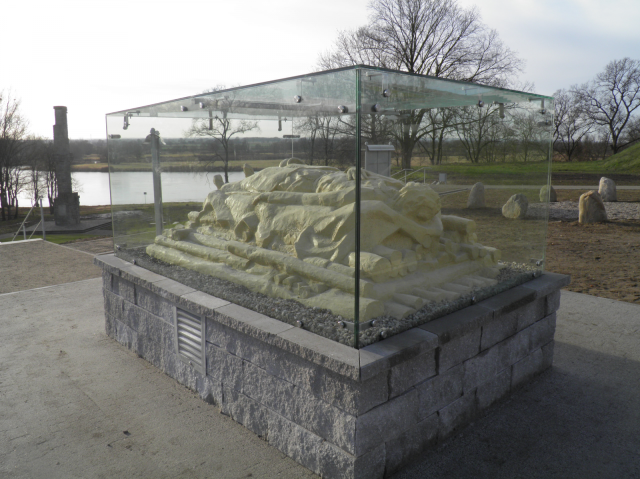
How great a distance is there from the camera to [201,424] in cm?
319

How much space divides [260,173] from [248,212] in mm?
343

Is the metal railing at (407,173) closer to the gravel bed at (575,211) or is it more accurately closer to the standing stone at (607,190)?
the gravel bed at (575,211)

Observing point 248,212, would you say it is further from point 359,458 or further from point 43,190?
point 43,190

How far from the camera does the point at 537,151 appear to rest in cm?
394

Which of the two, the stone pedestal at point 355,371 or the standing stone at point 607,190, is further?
the standing stone at point 607,190

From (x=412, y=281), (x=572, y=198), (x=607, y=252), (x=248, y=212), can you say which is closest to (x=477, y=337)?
(x=412, y=281)

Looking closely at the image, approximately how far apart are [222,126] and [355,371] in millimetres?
2380

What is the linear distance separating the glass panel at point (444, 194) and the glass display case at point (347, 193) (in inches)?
0.5

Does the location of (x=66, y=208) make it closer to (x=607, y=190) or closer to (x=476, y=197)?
(x=476, y=197)

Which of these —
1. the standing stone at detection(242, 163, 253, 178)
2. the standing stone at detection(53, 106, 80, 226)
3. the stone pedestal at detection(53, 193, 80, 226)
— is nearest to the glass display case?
the standing stone at detection(242, 163, 253, 178)

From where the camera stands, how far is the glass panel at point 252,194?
2814mm

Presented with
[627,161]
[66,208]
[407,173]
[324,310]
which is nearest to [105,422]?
[324,310]

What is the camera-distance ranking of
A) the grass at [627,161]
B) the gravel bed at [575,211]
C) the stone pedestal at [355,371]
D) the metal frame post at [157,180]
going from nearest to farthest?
the stone pedestal at [355,371] → the metal frame post at [157,180] → the gravel bed at [575,211] → the grass at [627,161]

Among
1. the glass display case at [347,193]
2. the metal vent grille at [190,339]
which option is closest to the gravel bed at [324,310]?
the glass display case at [347,193]
